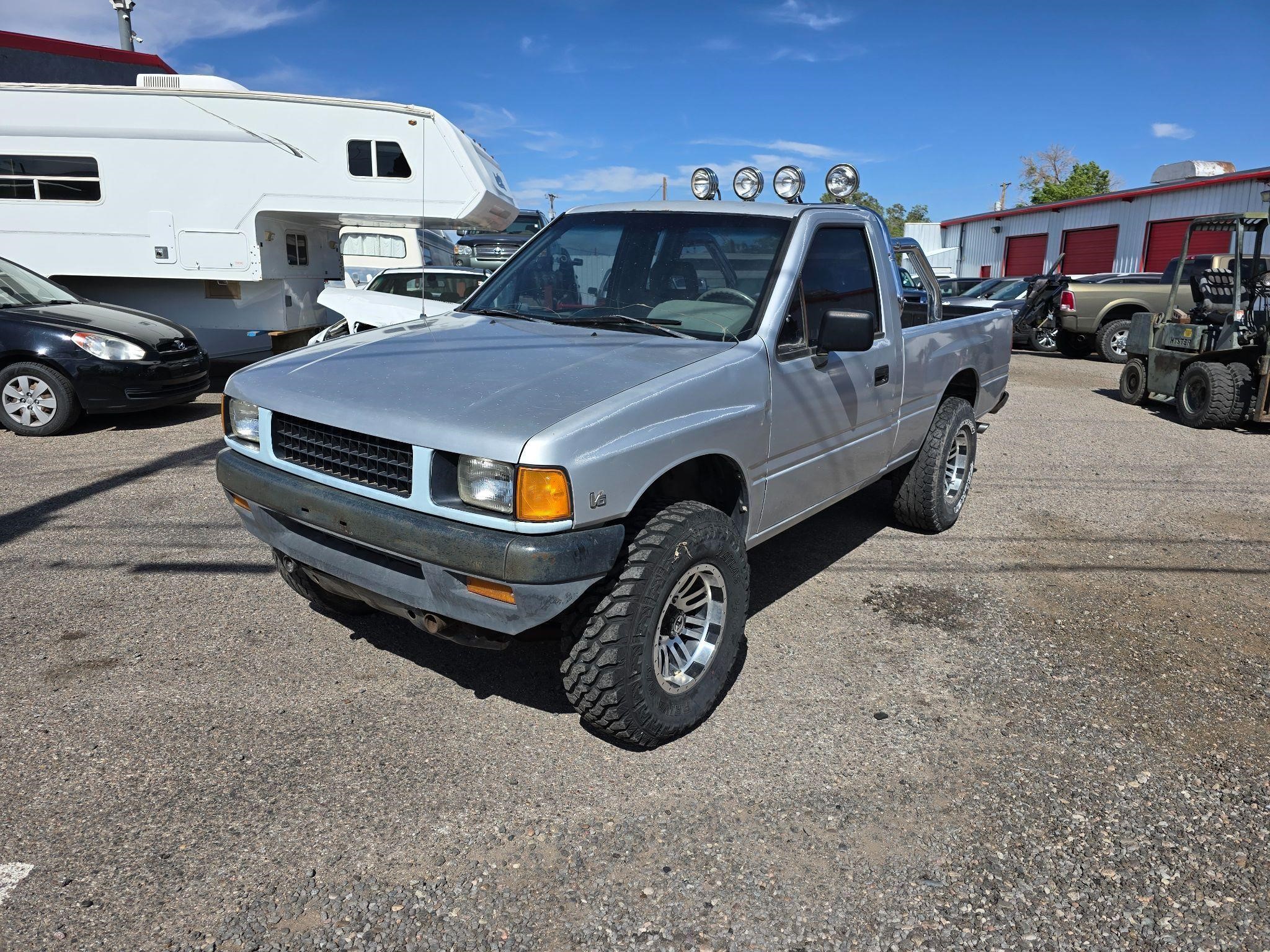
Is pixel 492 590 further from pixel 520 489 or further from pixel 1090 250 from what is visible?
pixel 1090 250

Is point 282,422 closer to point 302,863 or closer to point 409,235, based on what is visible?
point 302,863

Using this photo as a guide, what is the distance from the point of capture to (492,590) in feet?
8.98

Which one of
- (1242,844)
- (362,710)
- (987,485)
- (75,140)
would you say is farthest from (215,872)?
(75,140)

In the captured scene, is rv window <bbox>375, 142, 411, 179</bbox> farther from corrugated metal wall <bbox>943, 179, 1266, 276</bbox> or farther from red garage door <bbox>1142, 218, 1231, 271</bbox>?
red garage door <bbox>1142, 218, 1231, 271</bbox>

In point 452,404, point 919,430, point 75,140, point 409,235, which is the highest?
point 75,140

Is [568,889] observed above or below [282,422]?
below

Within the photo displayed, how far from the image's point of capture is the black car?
25.1 feet

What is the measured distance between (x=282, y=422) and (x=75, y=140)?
8.77 m

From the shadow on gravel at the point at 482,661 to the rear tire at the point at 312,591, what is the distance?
5.7 inches

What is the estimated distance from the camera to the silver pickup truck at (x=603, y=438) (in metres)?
2.74

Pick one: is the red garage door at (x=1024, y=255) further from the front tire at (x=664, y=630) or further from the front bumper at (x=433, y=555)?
the front bumper at (x=433, y=555)

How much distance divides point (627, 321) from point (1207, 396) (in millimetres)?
8264

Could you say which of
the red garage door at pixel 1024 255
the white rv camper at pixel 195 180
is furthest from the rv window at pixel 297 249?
the red garage door at pixel 1024 255

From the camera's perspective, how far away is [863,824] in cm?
283
